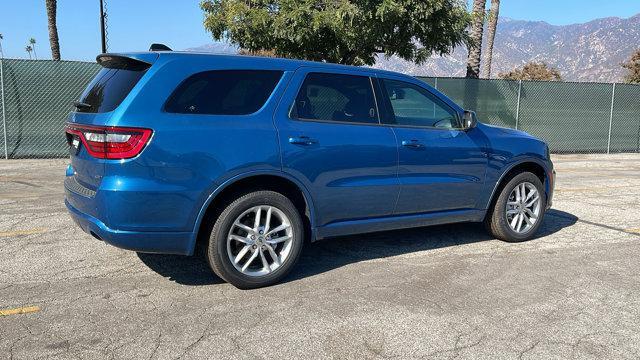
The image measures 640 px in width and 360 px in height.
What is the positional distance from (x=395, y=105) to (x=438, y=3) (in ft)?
26.9

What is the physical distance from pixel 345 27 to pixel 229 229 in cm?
976

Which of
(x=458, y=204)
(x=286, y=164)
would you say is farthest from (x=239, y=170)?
(x=458, y=204)

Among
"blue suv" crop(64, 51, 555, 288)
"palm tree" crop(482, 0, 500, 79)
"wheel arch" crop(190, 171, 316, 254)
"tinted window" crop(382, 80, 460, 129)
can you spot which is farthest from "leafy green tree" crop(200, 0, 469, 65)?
"wheel arch" crop(190, 171, 316, 254)

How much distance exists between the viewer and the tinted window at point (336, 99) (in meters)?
4.81

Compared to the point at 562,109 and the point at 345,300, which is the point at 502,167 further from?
the point at 562,109

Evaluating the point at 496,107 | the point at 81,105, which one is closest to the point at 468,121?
the point at 81,105

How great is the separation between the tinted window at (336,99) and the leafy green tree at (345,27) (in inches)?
303

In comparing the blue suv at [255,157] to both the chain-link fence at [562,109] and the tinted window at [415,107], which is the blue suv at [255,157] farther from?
the chain-link fence at [562,109]

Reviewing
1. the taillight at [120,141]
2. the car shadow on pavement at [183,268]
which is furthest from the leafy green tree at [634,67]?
the taillight at [120,141]

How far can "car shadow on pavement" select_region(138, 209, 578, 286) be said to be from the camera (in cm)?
498

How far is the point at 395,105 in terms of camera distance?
538 centimetres

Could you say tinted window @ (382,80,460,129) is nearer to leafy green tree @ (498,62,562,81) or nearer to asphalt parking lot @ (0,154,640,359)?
asphalt parking lot @ (0,154,640,359)

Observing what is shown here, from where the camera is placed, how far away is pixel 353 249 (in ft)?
19.2

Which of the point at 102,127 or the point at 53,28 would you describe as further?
the point at 53,28
